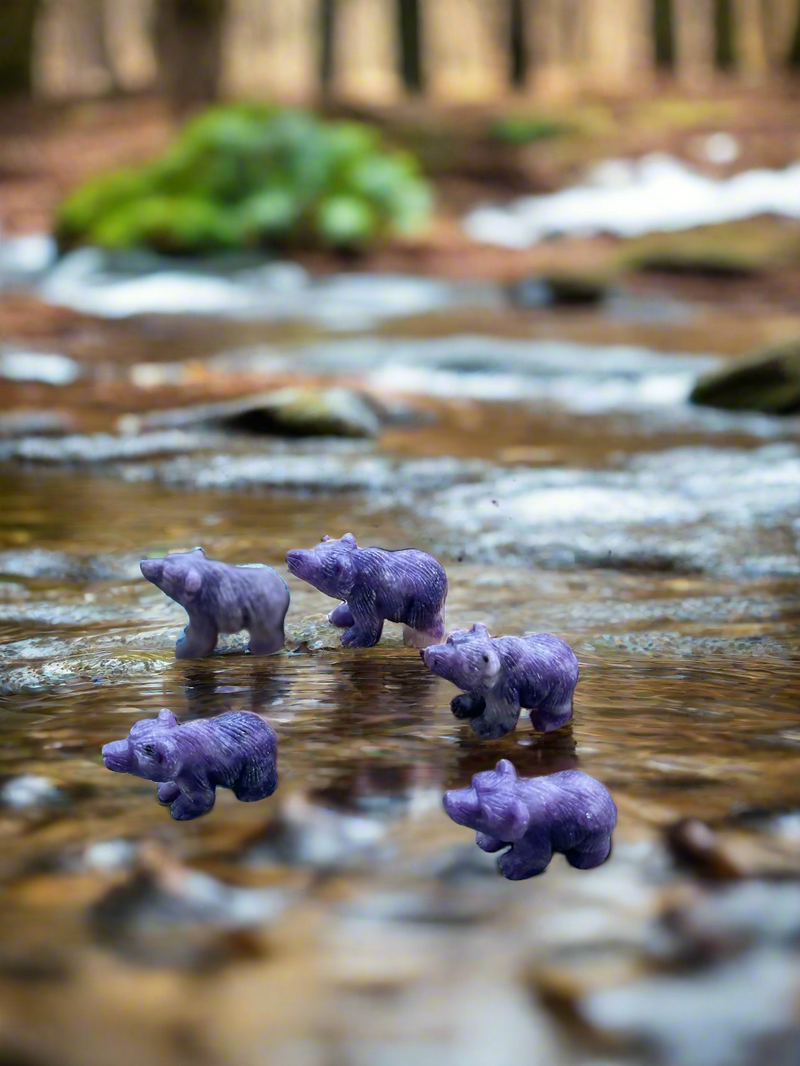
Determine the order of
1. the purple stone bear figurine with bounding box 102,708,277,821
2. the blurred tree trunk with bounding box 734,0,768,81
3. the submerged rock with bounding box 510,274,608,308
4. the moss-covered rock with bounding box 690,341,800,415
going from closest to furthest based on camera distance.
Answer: the purple stone bear figurine with bounding box 102,708,277,821
the moss-covered rock with bounding box 690,341,800,415
the submerged rock with bounding box 510,274,608,308
the blurred tree trunk with bounding box 734,0,768,81

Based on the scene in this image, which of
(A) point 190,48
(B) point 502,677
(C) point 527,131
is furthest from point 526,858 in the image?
(C) point 527,131

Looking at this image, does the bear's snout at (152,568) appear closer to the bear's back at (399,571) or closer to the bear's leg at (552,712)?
the bear's back at (399,571)

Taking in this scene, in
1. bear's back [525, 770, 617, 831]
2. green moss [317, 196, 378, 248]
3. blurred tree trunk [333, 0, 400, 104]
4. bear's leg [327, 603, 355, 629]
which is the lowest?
bear's back [525, 770, 617, 831]

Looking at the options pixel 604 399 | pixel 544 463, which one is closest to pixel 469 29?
pixel 604 399

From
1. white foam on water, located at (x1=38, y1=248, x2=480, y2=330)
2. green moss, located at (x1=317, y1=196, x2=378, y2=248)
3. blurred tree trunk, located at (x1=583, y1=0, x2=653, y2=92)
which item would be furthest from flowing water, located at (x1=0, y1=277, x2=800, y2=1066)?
blurred tree trunk, located at (x1=583, y1=0, x2=653, y2=92)

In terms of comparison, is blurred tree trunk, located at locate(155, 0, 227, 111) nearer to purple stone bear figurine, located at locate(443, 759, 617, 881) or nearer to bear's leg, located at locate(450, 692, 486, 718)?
bear's leg, located at locate(450, 692, 486, 718)

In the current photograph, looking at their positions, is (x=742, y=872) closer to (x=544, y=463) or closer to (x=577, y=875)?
(x=577, y=875)
